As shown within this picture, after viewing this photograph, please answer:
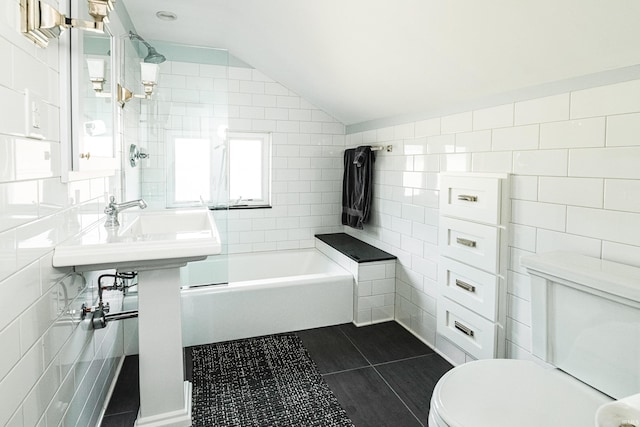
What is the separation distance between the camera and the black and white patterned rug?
1.94 m

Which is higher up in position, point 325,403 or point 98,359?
point 98,359

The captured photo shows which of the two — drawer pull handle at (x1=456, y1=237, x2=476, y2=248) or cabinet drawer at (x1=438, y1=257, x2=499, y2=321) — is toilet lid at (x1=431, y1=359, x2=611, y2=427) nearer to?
cabinet drawer at (x1=438, y1=257, x2=499, y2=321)

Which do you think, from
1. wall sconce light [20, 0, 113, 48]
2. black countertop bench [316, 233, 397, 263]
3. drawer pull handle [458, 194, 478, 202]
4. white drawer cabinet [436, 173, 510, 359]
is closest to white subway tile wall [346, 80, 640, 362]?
white drawer cabinet [436, 173, 510, 359]

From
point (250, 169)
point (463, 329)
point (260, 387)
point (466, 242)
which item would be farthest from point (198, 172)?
point (463, 329)

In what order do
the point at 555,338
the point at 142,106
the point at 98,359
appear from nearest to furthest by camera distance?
the point at 555,338 → the point at 98,359 → the point at 142,106

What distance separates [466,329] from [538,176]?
38.0 inches

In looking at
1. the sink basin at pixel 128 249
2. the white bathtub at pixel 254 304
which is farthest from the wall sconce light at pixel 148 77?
the sink basin at pixel 128 249

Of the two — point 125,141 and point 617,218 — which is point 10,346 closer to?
point 125,141

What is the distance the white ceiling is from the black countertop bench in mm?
1133

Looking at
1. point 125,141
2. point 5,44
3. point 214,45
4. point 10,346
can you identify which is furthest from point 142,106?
point 10,346

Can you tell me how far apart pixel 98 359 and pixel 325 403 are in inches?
45.6

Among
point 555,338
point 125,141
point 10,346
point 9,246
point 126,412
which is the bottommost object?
point 126,412

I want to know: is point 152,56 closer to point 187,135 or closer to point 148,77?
point 148,77

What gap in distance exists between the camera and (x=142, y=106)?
9.11 ft
